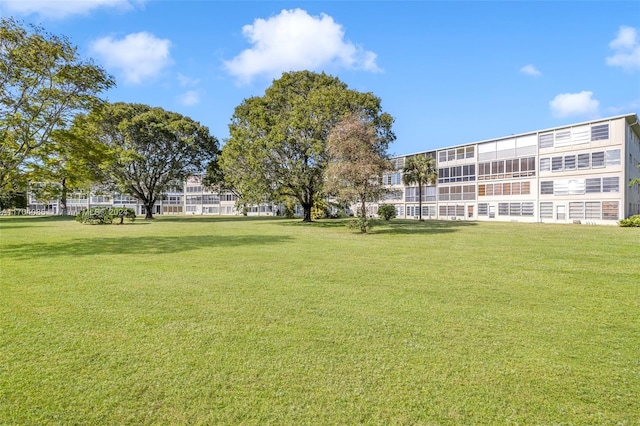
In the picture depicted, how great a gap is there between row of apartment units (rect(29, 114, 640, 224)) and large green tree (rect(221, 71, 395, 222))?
799cm

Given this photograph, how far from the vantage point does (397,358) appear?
5129mm

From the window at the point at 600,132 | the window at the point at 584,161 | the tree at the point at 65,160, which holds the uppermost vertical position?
the window at the point at 600,132

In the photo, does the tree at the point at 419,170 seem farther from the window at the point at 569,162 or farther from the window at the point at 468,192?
the window at the point at 569,162

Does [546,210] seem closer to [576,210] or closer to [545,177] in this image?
[576,210]

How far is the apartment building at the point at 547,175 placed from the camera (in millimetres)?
44844

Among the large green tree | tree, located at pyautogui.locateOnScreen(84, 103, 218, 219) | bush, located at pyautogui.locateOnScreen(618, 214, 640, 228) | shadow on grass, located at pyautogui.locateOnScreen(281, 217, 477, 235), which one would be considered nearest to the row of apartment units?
shadow on grass, located at pyautogui.locateOnScreen(281, 217, 477, 235)

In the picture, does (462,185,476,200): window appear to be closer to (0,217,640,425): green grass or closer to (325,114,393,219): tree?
(325,114,393,219): tree

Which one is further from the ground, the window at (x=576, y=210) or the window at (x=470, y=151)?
the window at (x=470, y=151)

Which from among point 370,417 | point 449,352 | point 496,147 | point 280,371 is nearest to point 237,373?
point 280,371

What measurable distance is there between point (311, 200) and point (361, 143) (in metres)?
17.0

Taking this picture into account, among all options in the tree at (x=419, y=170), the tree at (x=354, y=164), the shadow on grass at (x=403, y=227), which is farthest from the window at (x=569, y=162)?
the tree at (x=354, y=164)

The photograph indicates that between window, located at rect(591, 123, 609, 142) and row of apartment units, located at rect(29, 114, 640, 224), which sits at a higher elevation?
window, located at rect(591, 123, 609, 142)

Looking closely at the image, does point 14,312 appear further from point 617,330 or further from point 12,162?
point 12,162

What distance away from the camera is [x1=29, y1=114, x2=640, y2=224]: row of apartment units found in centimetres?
4484
